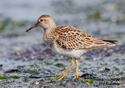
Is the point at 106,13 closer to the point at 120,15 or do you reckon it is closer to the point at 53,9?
the point at 120,15

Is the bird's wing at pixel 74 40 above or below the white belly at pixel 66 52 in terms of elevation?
above

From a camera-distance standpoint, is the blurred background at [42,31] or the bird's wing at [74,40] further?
the blurred background at [42,31]

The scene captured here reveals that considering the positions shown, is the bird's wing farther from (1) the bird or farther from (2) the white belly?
(2) the white belly

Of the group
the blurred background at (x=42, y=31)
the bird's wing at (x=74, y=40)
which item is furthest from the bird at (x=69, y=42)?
the blurred background at (x=42, y=31)

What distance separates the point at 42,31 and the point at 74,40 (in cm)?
754

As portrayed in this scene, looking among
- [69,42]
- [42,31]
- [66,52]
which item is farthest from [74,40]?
[42,31]

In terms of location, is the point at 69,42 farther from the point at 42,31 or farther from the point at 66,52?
the point at 42,31

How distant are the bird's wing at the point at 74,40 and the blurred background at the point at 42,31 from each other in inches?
38.0

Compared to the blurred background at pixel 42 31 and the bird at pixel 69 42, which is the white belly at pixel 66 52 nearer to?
the bird at pixel 69 42

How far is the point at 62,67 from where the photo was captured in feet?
29.8

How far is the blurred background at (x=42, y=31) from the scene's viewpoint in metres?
9.20

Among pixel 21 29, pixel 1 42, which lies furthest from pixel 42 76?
pixel 21 29

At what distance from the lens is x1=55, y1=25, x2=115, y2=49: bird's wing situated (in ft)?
25.8

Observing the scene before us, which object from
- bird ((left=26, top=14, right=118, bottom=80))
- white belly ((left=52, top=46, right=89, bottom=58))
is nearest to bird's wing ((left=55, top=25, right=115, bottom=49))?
bird ((left=26, top=14, right=118, bottom=80))
